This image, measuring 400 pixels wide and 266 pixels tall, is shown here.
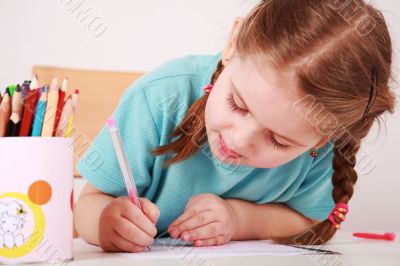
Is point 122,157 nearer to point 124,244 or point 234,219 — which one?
point 124,244

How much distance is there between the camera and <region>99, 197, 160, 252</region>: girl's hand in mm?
540

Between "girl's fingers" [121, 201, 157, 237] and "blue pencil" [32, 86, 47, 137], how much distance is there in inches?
6.1

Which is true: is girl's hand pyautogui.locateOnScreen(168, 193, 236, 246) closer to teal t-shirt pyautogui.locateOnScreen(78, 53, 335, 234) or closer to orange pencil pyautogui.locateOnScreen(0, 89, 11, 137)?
teal t-shirt pyautogui.locateOnScreen(78, 53, 335, 234)

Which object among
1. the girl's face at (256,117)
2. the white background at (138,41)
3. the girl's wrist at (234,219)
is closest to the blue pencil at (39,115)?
the girl's face at (256,117)

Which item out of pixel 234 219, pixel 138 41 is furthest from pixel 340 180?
pixel 138 41

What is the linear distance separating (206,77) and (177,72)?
0.04 metres

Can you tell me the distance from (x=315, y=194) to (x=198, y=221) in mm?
269

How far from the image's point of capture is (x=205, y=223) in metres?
0.65

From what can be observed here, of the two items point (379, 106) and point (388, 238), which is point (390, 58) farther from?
point (388, 238)

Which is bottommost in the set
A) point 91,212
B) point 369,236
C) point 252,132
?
point 369,236

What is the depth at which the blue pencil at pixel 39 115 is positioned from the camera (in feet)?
1.37


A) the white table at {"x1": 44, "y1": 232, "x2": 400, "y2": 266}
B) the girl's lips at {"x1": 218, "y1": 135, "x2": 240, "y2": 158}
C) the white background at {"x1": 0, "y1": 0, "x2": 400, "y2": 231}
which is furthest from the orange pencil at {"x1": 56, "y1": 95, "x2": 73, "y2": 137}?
the white background at {"x1": 0, "y1": 0, "x2": 400, "y2": 231}

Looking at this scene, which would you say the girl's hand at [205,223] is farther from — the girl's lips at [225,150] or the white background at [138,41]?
the white background at [138,41]

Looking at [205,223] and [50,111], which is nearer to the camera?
[50,111]
